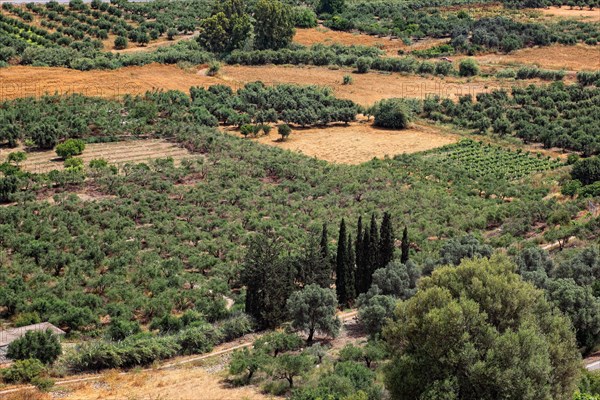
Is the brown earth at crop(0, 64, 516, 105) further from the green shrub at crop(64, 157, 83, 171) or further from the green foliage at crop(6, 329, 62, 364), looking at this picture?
the green foliage at crop(6, 329, 62, 364)

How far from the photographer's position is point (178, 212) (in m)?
59.9

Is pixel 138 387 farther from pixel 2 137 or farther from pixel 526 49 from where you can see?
pixel 526 49

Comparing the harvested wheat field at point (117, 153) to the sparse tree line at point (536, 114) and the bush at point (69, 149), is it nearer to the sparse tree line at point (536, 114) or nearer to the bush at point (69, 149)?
the bush at point (69, 149)

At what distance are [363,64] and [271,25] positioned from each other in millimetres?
14974

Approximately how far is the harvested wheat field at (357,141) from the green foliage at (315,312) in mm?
35146

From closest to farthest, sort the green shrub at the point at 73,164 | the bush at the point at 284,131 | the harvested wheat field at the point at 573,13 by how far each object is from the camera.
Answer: the green shrub at the point at 73,164, the bush at the point at 284,131, the harvested wheat field at the point at 573,13

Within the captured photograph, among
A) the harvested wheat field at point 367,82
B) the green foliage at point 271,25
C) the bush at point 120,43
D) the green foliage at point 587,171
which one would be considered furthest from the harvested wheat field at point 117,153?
A: the green foliage at point 271,25

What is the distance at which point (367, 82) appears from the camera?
10344 centimetres

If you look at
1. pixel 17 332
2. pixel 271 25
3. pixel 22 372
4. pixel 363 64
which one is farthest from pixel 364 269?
pixel 271 25

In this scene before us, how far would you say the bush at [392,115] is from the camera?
8719cm

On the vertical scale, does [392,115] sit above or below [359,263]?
above

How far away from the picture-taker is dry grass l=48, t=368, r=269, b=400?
3481 centimetres

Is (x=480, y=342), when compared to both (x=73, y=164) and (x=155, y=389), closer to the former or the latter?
(x=155, y=389)

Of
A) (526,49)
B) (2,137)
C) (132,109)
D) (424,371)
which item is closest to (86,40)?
(132,109)
